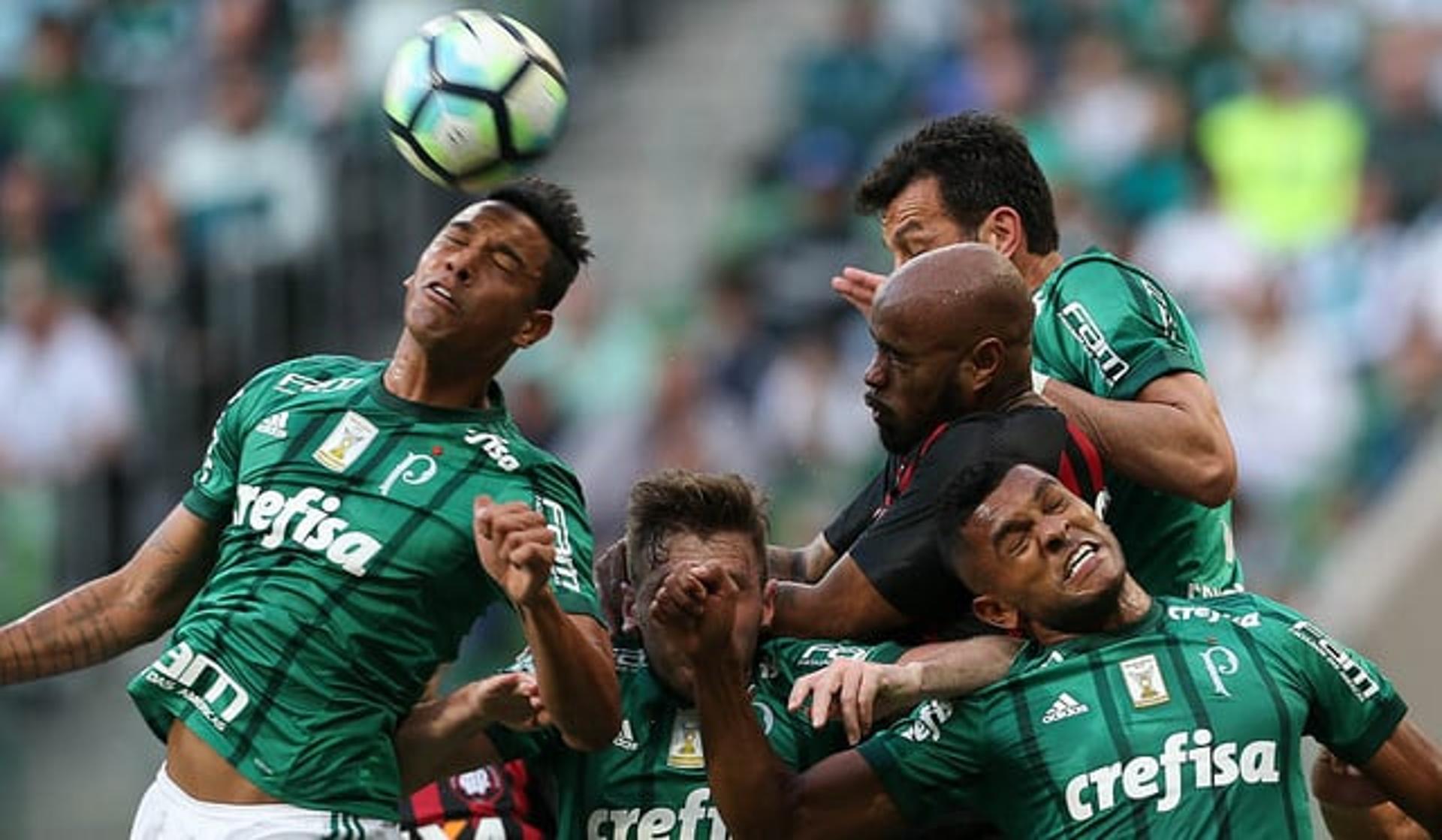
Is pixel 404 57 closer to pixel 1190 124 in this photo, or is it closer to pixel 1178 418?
pixel 1178 418

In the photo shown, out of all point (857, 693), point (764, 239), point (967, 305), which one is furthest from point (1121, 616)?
point (764, 239)

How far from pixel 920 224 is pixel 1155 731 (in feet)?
5.06

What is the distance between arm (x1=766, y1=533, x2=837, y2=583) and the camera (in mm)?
7391

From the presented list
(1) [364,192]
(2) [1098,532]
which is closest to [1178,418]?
(2) [1098,532]

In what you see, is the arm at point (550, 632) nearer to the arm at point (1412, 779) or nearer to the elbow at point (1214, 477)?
the elbow at point (1214, 477)

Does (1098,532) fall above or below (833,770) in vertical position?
above

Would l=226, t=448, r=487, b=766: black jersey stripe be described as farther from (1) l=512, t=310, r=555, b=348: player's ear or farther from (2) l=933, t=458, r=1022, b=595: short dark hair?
(2) l=933, t=458, r=1022, b=595: short dark hair

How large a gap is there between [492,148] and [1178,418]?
1.79m

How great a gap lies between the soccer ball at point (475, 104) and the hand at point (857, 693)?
1688 mm

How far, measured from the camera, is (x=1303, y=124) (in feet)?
48.3

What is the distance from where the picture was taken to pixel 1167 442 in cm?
677

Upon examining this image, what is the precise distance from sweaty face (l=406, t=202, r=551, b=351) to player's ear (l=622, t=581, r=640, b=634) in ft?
2.07

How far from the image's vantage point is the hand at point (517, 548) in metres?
6.18

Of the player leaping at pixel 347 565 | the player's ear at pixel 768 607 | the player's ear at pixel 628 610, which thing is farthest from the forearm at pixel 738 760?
the player's ear at pixel 628 610
